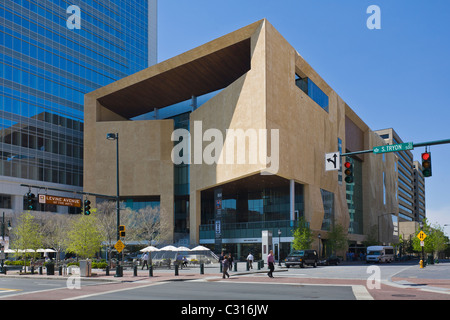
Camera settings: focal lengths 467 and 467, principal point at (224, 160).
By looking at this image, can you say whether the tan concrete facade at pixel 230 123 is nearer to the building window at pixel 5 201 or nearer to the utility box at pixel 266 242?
the utility box at pixel 266 242

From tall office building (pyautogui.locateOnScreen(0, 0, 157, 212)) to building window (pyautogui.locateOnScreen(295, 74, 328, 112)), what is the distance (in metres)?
40.1

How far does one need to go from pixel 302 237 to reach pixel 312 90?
77.0 feet

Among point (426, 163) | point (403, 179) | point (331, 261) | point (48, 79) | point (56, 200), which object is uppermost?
point (48, 79)

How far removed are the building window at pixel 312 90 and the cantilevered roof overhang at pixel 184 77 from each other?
25.7 feet

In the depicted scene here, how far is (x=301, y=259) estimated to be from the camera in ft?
152

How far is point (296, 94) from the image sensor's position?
6206 cm

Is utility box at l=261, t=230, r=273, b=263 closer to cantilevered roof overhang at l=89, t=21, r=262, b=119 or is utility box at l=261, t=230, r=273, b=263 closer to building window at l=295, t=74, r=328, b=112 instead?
building window at l=295, t=74, r=328, b=112

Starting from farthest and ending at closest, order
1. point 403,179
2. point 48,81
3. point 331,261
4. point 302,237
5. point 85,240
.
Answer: point 403,179 < point 48,81 < point 302,237 < point 331,261 < point 85,240

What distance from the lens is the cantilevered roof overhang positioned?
6130 centimetres

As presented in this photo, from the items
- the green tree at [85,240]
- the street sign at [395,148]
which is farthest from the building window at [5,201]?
the street sign at [395,148]

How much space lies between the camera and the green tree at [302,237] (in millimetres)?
56906

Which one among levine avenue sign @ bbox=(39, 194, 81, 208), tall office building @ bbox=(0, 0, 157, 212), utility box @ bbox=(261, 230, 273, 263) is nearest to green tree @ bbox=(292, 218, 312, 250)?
utility box @ bbox=(261, 230, 273, 263)

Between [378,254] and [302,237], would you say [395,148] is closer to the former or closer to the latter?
[302,237]

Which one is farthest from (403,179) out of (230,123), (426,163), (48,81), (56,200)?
(426,163)
